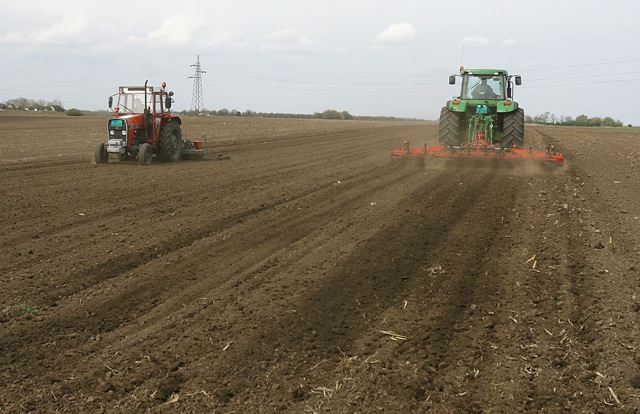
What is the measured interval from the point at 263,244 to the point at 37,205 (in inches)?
165

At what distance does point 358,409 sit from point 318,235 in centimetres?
374

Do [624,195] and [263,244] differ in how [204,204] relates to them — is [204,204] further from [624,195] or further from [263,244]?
[624,195]

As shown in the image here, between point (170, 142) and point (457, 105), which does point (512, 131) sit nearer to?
point (457, 105)

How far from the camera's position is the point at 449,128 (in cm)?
1505

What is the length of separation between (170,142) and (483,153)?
742cm

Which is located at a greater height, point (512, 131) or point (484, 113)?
point (484, 113)

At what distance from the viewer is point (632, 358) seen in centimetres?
372

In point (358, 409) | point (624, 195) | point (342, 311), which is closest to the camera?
point (358, 409)

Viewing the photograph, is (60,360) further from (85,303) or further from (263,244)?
(263,244)

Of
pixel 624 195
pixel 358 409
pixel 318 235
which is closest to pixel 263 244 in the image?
pixel 318 235

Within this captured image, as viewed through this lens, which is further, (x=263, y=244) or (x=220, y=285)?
(x=263, y=244)

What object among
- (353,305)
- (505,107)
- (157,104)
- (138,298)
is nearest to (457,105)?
(505,107)

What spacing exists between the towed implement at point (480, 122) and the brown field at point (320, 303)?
4185mm

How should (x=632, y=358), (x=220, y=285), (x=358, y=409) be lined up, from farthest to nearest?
1. (x=220, y=285)
2. (x=632, y=358)
3. (x=358, y=409)
